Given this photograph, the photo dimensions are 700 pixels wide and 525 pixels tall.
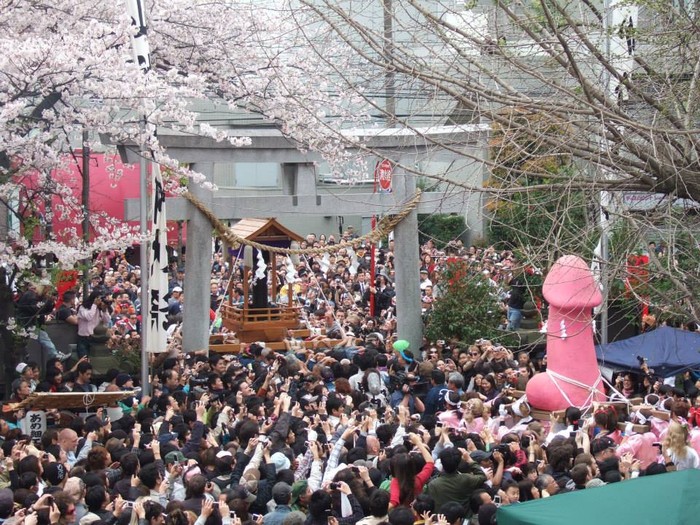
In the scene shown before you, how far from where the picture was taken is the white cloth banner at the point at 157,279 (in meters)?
12.7

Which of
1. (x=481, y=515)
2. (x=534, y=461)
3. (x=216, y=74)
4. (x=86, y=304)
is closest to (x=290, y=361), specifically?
(x=86, y=304)

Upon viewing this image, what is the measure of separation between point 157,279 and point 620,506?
25.8ft

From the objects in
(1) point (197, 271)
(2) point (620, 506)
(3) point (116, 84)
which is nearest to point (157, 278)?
(3) point (116, 84)

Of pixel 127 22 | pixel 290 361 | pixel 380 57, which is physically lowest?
pixel 290 361

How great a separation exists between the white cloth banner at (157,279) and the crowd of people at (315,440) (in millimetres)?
568

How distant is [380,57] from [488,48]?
2.32 feet

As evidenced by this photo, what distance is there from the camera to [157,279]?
12867mm

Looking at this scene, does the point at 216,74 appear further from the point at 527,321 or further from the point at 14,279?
the point at 527,321

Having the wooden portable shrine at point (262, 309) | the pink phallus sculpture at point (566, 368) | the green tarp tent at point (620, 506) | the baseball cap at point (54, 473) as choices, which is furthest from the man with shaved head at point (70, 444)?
the wooden portable shrine at point (262, 309)

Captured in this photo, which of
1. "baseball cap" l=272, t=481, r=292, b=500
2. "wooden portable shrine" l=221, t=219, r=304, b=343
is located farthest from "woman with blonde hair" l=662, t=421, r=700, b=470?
"wooden portable shrine" l=221, t=219, r=304, b=343

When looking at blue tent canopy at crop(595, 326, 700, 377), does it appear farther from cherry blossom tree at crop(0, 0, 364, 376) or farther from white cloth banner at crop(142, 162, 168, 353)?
white cloth banner at crop(142, 162, 168, 353)

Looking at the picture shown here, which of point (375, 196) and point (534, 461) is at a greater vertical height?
point (375, 196)

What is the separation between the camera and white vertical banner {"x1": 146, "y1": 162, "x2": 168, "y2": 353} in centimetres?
1273

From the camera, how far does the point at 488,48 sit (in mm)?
6762
